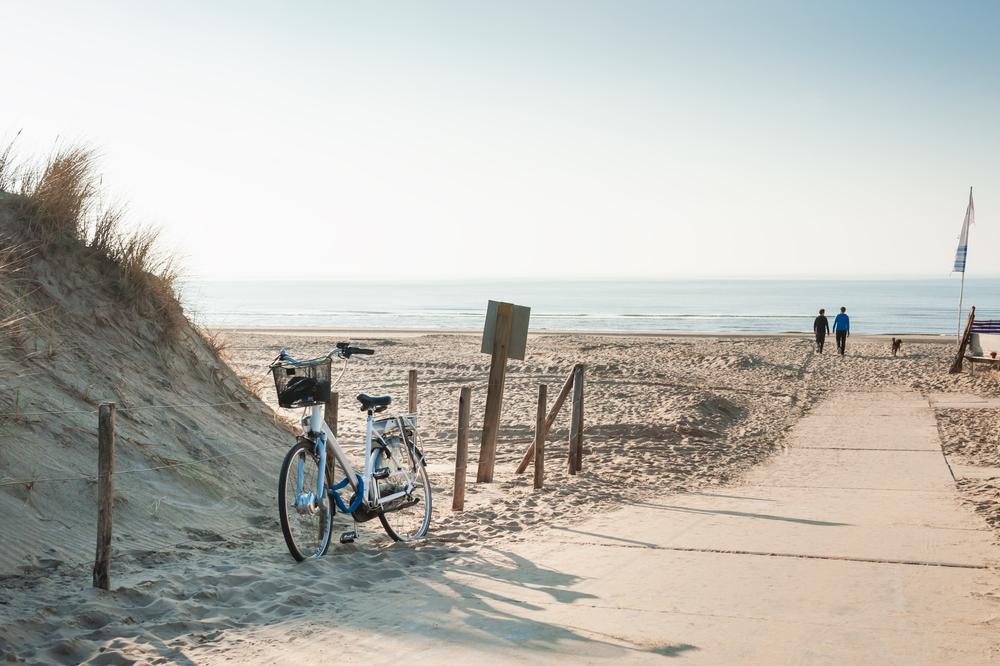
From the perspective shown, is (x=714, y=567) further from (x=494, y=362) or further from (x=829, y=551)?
(x=494, y=362)

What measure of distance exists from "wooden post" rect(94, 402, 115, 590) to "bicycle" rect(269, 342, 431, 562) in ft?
3.62

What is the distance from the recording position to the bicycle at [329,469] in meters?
6.77

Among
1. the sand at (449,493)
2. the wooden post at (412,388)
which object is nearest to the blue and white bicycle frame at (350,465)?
the sand at (449,493)

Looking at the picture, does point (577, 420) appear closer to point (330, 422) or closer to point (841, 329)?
point (330, 422)

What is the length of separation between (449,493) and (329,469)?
307 cm

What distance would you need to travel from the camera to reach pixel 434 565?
7.00 m

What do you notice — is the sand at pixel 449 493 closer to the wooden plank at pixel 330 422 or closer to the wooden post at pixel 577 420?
the wooden post at pixel 577 420

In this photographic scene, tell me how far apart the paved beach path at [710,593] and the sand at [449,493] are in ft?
1.03

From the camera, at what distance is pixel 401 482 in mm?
7707

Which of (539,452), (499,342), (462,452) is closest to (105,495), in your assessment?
(462,452)

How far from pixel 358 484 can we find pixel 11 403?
2816mm

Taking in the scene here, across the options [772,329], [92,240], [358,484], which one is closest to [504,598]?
[358,484]

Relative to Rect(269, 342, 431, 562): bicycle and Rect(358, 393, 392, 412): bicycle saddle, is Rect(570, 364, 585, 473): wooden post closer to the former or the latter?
Rect(269, 342, 431, 562): bicycle

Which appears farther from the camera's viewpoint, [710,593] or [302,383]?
[302,383]
